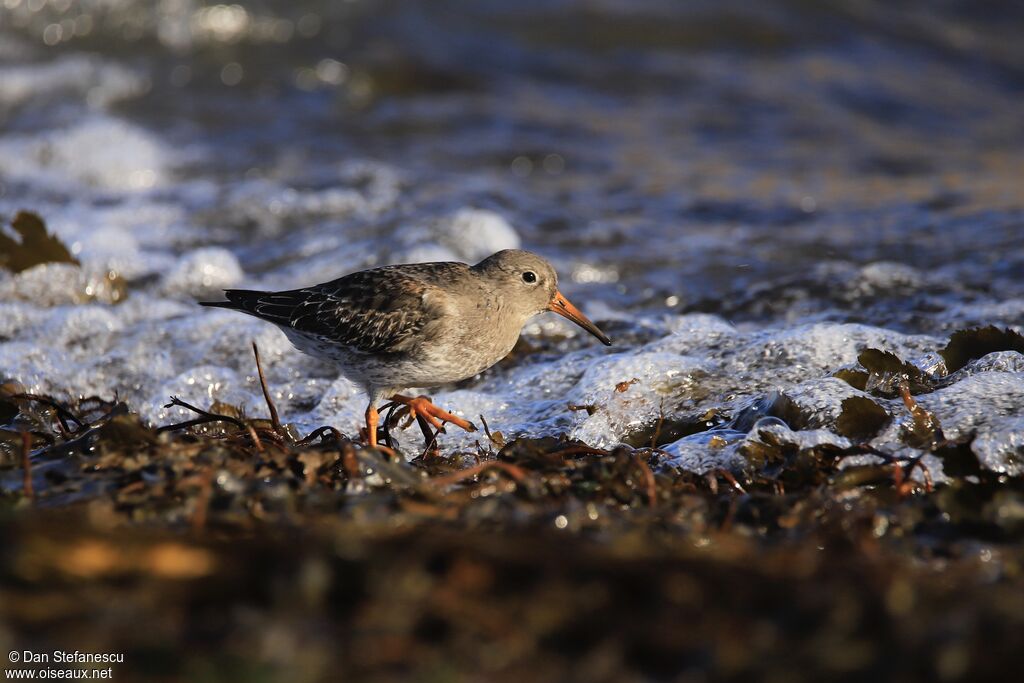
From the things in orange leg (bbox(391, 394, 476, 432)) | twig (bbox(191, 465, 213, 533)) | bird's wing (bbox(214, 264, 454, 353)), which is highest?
twig (bbox(191, 465, 213, 533))

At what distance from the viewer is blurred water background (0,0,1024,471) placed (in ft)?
18.8

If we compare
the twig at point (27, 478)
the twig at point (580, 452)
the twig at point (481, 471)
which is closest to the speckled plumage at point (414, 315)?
the twig at point (580, 452)

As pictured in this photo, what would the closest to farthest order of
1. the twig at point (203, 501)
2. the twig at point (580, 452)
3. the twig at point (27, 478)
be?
the twig at point (203, 501)
the twig at point (27, 478)
the twig at point (580, 452)

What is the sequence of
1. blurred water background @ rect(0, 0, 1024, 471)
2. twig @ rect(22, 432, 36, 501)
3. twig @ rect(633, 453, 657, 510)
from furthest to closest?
blurred water background @ rect(0, 0, 1024, 471)
twig @ rect(633, 453, 657, 510)
twig @ rect(22, 432, 36, 501)

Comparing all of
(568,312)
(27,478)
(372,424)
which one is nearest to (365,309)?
(372,424)

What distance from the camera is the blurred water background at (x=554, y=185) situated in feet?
18.8

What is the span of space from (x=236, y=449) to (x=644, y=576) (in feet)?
6.66

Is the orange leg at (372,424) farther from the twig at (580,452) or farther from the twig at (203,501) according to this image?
the twig at (203,501)

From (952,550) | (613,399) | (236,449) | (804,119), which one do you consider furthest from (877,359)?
(804,119)

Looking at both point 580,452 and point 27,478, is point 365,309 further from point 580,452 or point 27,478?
point 27,478

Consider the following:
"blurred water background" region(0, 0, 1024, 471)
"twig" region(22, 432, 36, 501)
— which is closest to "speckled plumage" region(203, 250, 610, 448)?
"blurred water background" region(0, 0, 1024, 471)

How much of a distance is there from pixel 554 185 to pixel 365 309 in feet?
17.1

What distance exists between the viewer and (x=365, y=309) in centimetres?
523

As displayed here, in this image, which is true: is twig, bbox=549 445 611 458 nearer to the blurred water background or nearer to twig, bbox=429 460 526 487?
twig, bbox=429 460 526 487
